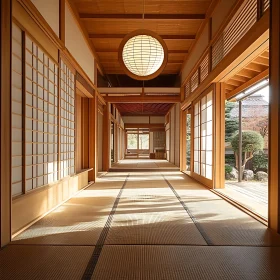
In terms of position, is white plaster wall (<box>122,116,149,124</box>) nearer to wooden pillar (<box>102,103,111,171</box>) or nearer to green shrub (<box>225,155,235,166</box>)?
green shrub (<box>225,155,235,166</box>)

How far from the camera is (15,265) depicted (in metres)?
1.80

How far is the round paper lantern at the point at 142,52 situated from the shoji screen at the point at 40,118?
0.94m

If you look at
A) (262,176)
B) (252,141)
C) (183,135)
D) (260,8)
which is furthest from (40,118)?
(262,176)

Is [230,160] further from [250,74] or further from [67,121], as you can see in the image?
[67,121]

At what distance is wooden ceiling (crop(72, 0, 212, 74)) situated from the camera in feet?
15.3

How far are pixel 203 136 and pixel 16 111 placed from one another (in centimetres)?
412

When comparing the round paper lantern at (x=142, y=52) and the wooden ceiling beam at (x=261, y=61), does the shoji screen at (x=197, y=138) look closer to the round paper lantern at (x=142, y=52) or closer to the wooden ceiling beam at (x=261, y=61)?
the wooden ceiling beam at (x=261, y=61)

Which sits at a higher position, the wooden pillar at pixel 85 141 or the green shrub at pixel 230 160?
the wooden pillar at pixel 85 141

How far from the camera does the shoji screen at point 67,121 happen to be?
4078 mm

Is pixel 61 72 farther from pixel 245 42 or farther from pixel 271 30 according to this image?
pixel 271 30

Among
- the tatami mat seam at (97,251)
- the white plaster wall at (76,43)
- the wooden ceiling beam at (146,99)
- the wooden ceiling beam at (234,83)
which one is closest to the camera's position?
the tatami mat seam at (97,251)

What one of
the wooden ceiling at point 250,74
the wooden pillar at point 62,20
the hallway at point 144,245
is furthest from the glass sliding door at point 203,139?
the wooden pillar at point 62,20
